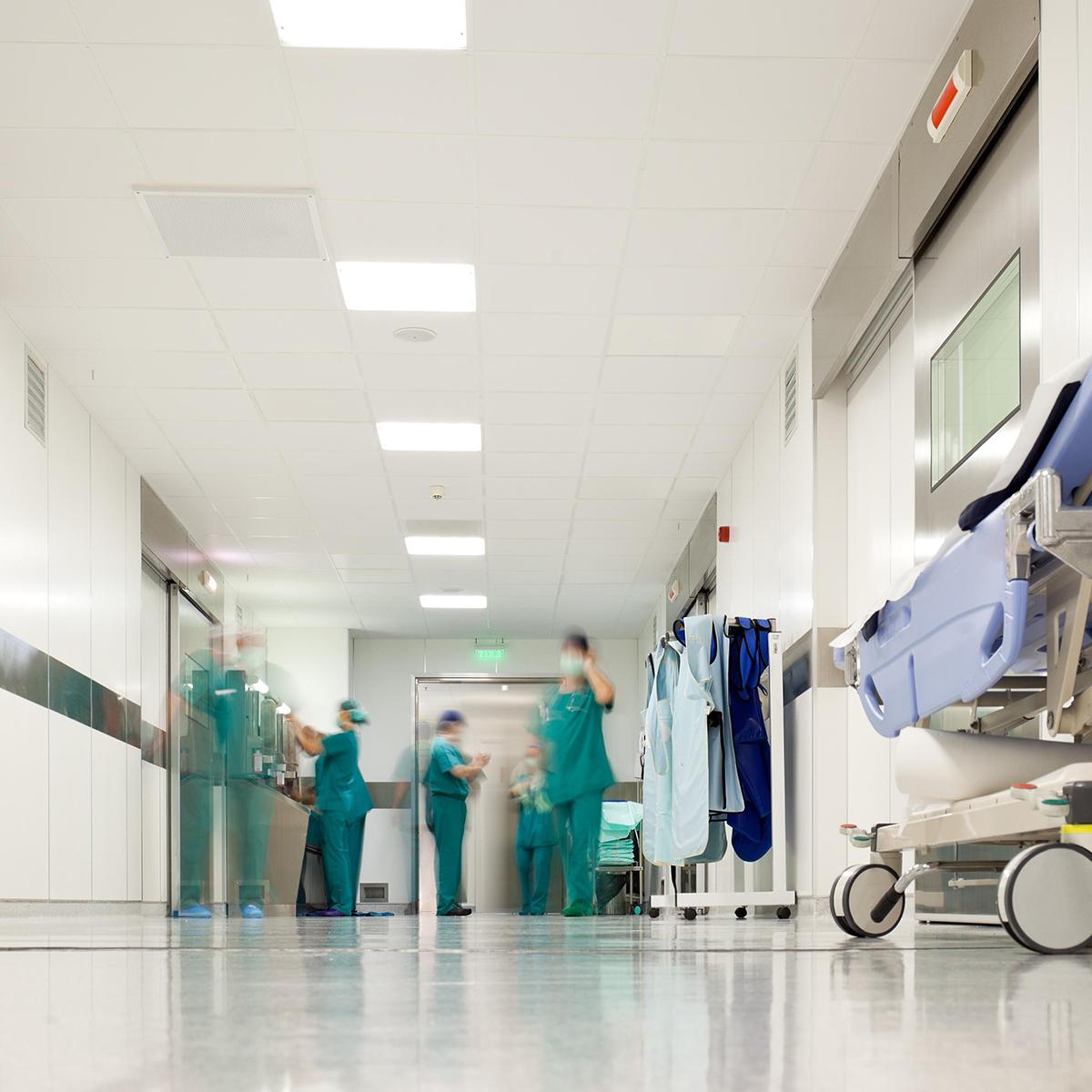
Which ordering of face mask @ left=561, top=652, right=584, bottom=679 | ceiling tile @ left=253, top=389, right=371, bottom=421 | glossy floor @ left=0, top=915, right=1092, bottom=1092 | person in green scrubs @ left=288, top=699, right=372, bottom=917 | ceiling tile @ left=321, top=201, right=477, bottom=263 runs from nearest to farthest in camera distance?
glossy floor @ left=0, top=915, right=1092, bottom=1092, ceiling tile @ left=321, top=201, right=477, bottom=263, face mask @ left=561, top=652, right=584, bottom=679, ceiling tile @ left=253, top=389, right=371, bottom=421, person in green scrubs @ left=288, top=699, right=372, bottom=917

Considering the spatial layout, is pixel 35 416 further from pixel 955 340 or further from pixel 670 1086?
pixel 670 1086

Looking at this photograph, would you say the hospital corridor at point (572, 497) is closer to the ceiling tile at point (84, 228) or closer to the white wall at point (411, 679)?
the ceiling tile at point (84, 228)

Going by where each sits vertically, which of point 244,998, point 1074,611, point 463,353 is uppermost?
point 463,353

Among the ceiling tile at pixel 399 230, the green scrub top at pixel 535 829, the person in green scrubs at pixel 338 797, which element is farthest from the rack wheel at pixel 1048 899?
the green scrub top at pixel 535 829

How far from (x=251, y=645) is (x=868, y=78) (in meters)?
7.36

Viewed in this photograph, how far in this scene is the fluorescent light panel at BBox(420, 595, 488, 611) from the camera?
12.9 meters

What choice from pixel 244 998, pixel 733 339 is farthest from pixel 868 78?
pixel 244 998

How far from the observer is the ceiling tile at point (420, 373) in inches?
273

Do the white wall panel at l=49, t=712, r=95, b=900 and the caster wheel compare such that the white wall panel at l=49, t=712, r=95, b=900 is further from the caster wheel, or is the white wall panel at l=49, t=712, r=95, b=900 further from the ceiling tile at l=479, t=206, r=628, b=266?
the caster wheel

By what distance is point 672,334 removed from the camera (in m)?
6.59

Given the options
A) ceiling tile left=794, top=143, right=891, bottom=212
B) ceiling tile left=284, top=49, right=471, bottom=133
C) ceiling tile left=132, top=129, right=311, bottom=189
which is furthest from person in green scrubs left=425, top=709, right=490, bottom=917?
ceiling tile left=284, top=49, right=471, bottom=133

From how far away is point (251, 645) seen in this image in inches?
414

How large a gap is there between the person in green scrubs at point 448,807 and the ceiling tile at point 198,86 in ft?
17.5

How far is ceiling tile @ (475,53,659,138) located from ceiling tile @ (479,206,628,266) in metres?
0.62
